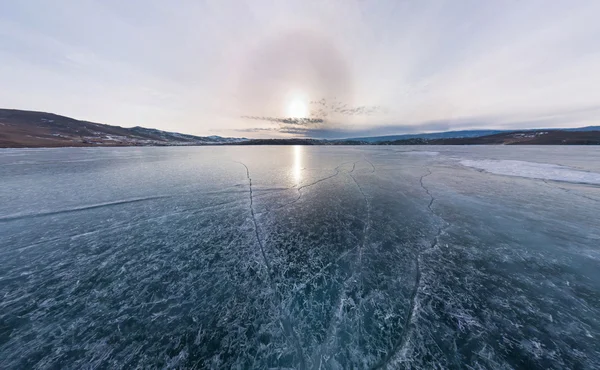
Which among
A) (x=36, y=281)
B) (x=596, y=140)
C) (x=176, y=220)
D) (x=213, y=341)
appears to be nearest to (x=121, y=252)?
(x=36, y=281)

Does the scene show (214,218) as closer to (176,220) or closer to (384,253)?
Answer: (176,220)

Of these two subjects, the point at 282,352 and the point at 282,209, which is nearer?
the point at 282,352

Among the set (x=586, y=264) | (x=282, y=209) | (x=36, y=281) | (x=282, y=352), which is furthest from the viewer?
(x=282, y=209)

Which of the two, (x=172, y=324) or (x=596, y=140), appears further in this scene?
(x=596, y=140)

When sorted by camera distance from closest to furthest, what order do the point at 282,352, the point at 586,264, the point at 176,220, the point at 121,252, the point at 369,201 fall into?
the point at 282,352
the point at 586,264
the point at 121,252
the point at 176,220
the point at 369,201

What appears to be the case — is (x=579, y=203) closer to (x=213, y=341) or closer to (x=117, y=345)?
(x=213, y=341)

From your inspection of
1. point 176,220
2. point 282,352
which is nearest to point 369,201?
point 282,352

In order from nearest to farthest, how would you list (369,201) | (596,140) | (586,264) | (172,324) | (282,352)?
(282,352)
(172,324)
(586,264)
(369,201)
(596,140)
